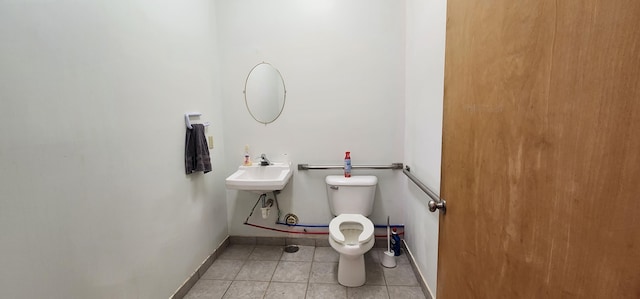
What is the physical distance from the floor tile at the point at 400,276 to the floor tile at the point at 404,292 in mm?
45

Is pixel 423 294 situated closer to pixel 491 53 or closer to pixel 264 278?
pixel 264 278

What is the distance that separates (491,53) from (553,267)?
53cm

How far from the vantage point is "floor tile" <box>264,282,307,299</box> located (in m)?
1.88

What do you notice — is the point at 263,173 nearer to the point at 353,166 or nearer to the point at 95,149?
the point at 353,166

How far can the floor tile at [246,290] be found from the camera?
6.21ft

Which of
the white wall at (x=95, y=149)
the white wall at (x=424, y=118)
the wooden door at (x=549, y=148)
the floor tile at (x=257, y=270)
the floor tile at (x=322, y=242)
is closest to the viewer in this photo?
the wooden door at (x=549, y=148)

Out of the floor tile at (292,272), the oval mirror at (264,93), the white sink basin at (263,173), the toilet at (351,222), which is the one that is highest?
the oval mirror at (264,93)

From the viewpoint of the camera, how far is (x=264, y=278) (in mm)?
2092

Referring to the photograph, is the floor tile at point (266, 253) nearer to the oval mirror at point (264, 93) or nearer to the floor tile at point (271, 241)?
the floor tile at point (271, 241)

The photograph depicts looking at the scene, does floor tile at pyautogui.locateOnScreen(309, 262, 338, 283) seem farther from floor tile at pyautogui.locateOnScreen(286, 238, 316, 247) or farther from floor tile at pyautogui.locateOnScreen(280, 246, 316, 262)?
floor tile at pyautogui.locateOnScreen(286, 238, 316, 247)

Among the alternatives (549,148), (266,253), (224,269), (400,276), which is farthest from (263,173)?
(549,148)

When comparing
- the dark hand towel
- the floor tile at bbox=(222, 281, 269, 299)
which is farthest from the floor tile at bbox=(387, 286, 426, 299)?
the dark hand towel

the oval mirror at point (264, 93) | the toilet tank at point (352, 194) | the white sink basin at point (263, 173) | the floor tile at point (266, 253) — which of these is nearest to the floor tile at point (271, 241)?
the floor tile at point (266, 253)

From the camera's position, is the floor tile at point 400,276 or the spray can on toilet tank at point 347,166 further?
the spray can on toilet tank at point 347,166
